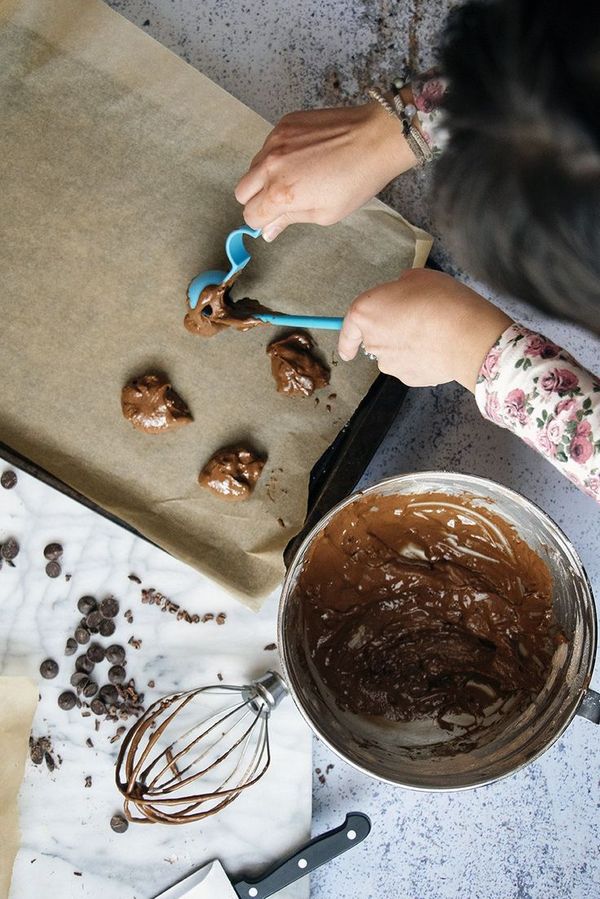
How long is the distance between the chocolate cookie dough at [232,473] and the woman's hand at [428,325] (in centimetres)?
25

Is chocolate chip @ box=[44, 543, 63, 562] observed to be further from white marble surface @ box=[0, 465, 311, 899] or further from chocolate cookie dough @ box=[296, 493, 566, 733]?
chocolate cookie dough @ box=[296, 493, 566, 733]

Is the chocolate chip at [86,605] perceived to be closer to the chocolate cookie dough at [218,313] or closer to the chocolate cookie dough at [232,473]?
the chocolate cookie dough at [232,473]

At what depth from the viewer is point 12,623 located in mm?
1312

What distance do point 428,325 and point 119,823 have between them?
0.94m

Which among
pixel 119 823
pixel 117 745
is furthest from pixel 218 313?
pixel 119 823

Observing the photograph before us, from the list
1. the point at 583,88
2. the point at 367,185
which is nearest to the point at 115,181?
the point at 367,185

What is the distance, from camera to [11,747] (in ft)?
4.26

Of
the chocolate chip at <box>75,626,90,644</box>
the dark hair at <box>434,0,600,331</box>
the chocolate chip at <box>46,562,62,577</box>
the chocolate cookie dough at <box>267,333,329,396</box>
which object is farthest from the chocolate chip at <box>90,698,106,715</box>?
the dark hair at <box>434,0,600,331</box>

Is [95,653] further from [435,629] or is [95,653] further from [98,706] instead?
[435,629]

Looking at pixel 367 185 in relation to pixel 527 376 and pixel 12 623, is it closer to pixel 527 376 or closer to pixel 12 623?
pixel 527 376

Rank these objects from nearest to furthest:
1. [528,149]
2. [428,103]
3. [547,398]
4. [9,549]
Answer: [528,149]
[547,398]
[428,103]
[9,549]

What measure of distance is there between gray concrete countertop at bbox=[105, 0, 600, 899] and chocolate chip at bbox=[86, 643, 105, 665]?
393mm

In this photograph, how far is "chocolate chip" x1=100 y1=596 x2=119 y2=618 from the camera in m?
1.30

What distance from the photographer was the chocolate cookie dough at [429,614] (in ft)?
3.97
